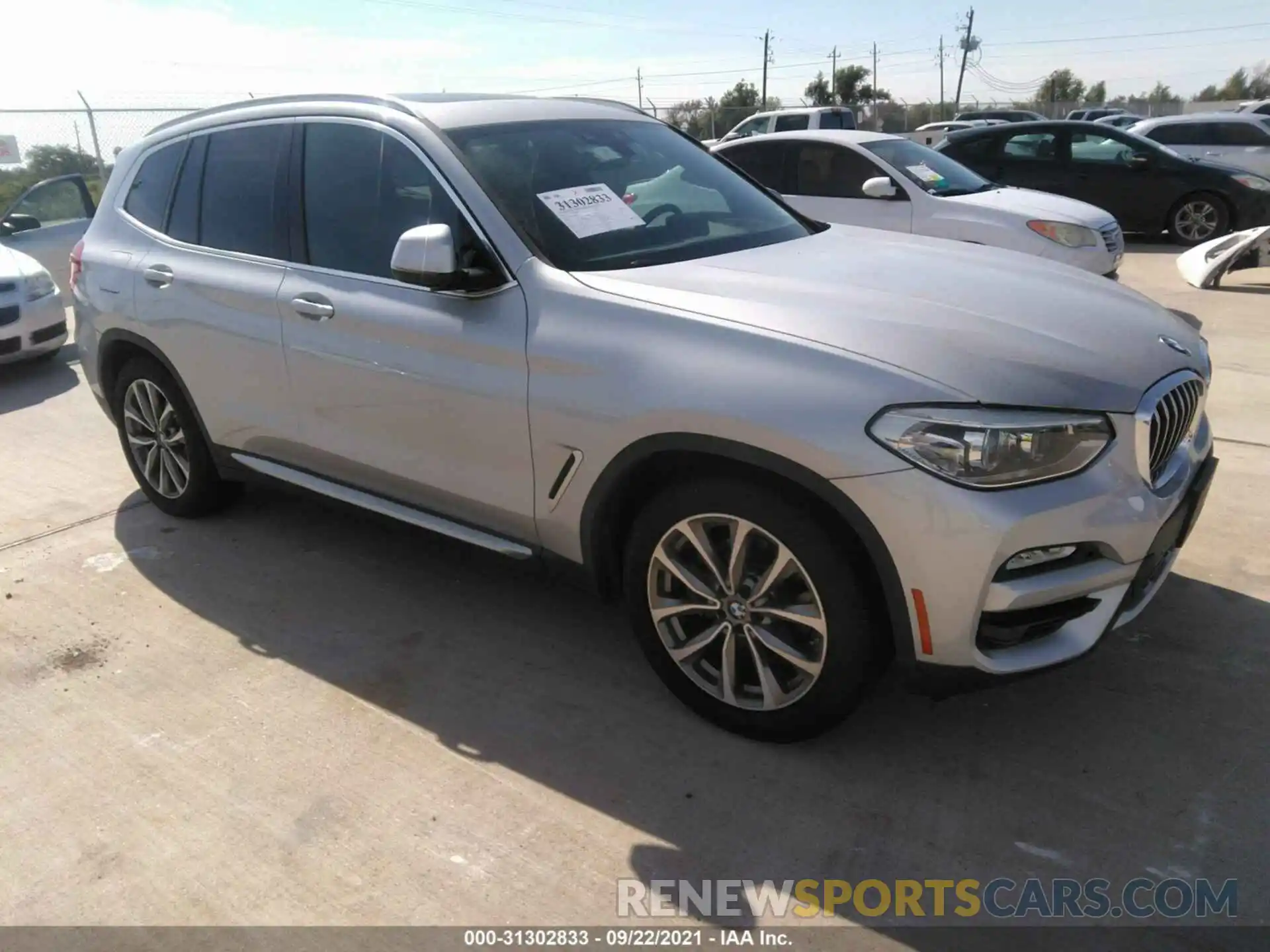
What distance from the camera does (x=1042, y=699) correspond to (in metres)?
3.13

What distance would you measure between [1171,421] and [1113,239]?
6.25m

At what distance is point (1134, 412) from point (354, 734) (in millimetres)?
2383

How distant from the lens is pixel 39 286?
7957 millimetres

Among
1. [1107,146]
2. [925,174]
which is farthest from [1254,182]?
[925,174]

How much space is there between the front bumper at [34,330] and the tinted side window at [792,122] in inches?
622

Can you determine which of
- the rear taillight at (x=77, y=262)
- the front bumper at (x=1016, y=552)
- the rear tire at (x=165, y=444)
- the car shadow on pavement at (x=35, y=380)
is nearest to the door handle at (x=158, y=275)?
the rear tire at (x=165, y=444)

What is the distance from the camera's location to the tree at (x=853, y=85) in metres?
62.1

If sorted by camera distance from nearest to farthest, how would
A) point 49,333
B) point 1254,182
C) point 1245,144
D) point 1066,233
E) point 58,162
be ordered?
1. point 49,333
2. point 1066,233
3. point 1254,182
4. point 58,162
5. point 1245,144

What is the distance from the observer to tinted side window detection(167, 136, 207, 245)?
167 inches

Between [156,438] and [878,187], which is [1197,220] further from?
[156,438]

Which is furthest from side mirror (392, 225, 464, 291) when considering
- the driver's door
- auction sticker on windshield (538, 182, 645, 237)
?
the driver's door

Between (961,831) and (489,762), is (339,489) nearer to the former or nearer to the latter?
(489,762)

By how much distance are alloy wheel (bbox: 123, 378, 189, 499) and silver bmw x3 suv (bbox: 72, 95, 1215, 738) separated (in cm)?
23

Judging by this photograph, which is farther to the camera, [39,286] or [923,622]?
[39,286]
